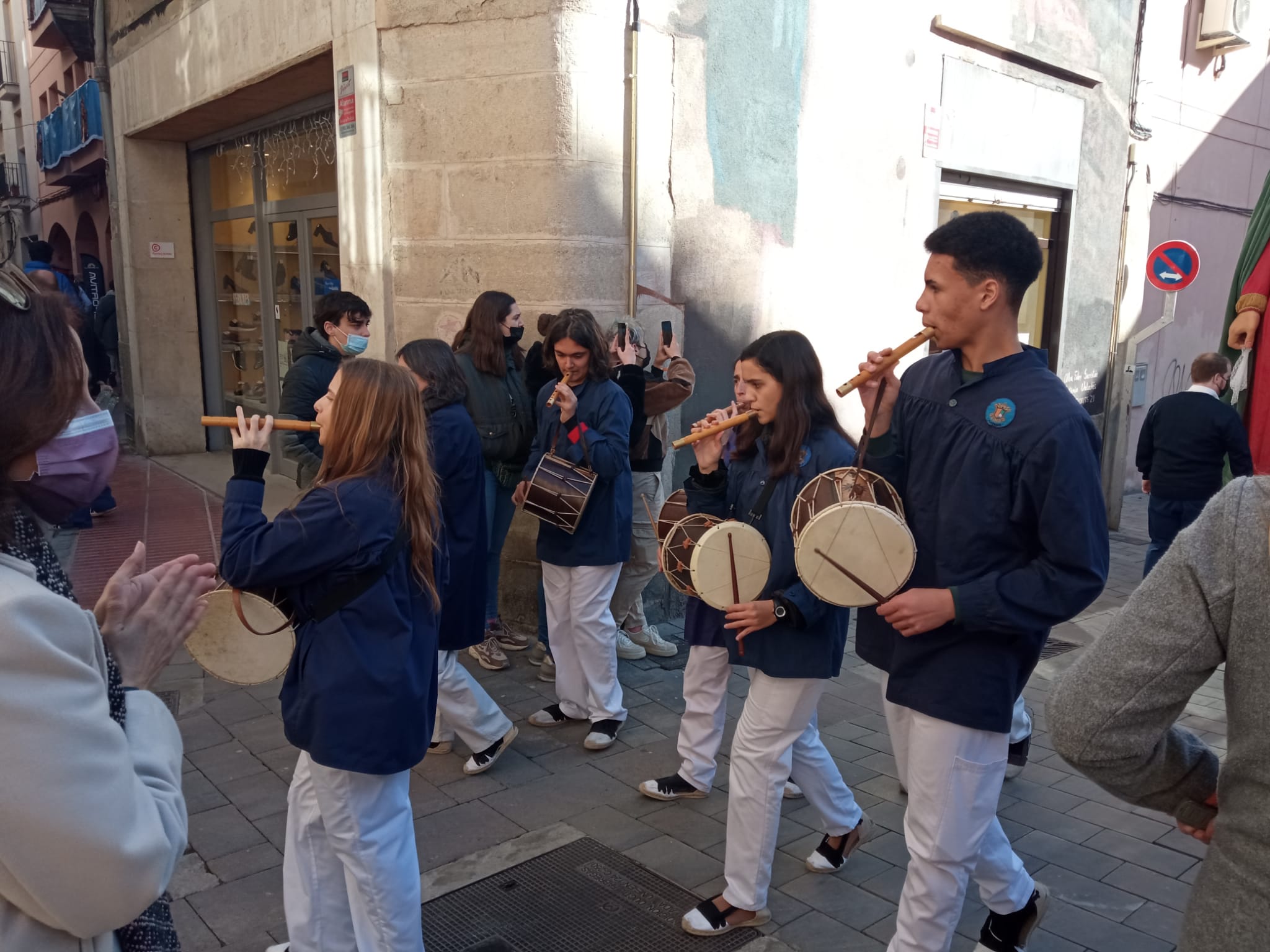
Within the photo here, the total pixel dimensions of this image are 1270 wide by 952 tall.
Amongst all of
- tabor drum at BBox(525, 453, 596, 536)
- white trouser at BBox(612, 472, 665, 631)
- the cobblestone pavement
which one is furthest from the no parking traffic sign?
tabor drum at BBox(525, 453, 596, 536)

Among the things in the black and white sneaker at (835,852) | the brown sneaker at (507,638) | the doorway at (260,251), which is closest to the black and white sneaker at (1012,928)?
the black and white sneaker at (835,852)

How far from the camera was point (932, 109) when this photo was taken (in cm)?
767

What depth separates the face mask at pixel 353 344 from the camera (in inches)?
201

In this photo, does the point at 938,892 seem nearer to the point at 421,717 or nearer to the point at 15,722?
the point at 421,717

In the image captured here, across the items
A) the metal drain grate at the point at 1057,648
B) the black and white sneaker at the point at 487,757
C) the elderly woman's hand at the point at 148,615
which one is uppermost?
the elderly woman's hand at the point at 148,615

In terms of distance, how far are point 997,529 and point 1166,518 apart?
16.3ft

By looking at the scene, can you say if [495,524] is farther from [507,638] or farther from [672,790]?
[672,790]

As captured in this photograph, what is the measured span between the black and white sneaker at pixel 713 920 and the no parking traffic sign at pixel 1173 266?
25.1 feet

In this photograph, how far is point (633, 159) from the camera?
571 centimetres

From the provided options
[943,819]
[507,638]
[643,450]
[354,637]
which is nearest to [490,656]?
[507,638]

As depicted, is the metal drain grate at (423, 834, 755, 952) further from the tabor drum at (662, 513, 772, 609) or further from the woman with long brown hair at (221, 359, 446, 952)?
the tabor drum at (662, 513, 772, 609)

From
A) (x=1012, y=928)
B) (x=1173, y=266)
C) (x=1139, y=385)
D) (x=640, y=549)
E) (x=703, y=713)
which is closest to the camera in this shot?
(x=1012, y=928)

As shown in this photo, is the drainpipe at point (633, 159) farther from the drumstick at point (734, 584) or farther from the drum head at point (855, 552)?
the drum head at point (855, 552)

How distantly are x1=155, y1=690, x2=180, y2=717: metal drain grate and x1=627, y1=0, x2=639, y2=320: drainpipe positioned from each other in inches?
123
